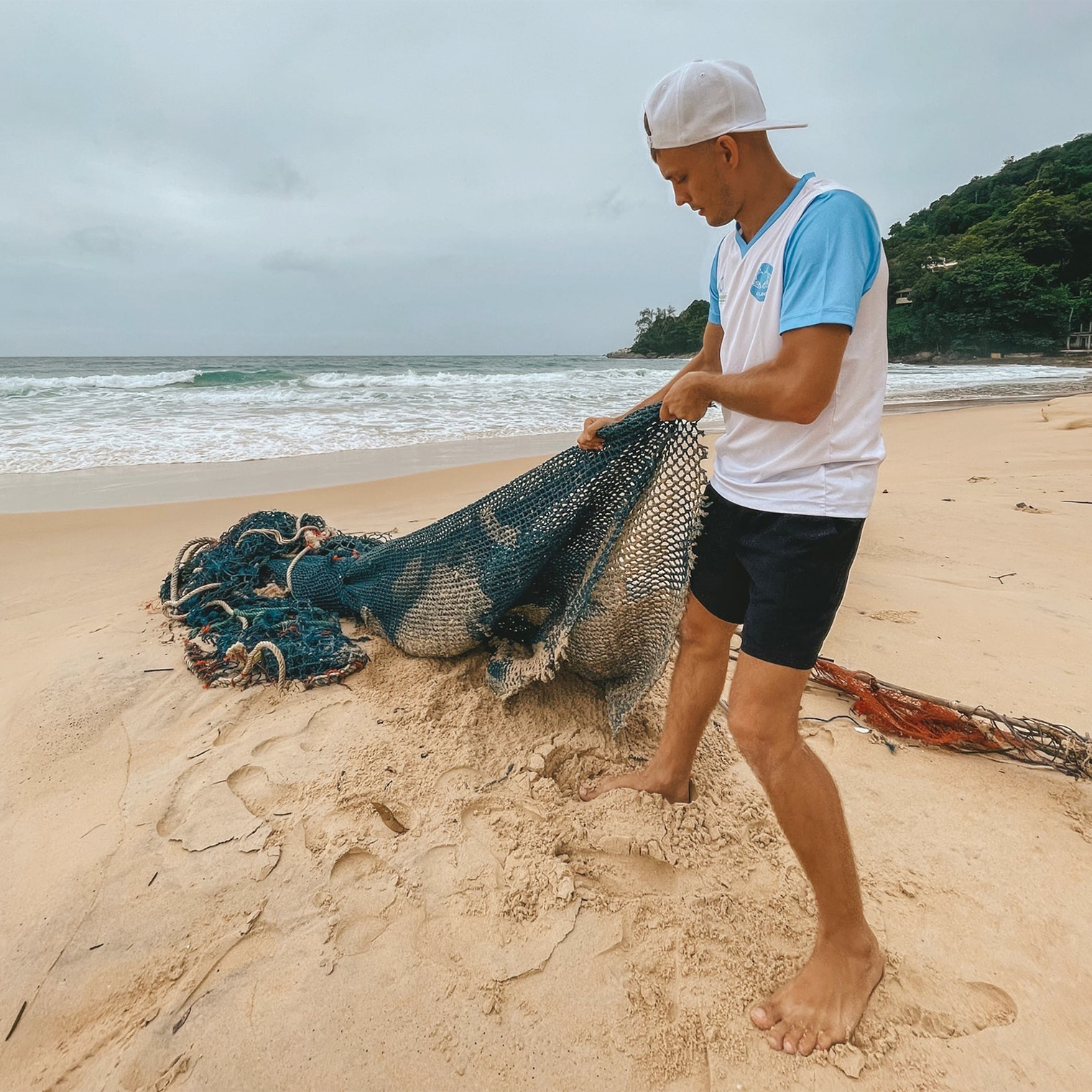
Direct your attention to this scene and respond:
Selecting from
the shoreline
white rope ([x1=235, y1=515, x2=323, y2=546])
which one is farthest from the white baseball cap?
the shoreline

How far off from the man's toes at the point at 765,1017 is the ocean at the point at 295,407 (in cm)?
842

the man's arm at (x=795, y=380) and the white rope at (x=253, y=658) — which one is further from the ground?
the man's arm at (x=795, y=380)

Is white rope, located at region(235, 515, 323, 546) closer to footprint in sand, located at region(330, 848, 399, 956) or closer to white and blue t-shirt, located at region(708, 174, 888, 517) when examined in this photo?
footprint in sand, located at region(330, 848, 399, 956)

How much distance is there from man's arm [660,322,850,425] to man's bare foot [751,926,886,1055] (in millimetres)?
1194

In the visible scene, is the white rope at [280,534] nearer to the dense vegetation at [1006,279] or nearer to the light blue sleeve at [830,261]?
the light blue sleeve at [830,261]

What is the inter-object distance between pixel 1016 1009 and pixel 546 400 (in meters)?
15.2

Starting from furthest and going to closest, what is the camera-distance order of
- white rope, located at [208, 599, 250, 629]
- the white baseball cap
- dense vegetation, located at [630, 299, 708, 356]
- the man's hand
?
1. dense vegetation, located at [630, 299, 708, 356]
2. white rope, located at [208, 599, 250, 629]
3. the man's hand
4. the white baseball cap

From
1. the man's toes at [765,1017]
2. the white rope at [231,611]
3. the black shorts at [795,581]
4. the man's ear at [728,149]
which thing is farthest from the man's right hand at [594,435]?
the white rope at [231,611]

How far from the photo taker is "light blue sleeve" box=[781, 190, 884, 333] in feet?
3.72

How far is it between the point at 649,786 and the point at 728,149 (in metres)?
1.71

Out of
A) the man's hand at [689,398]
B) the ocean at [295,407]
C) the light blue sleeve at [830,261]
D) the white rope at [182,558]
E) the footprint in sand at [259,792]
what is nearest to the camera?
the light blue sleeve at [830,261]

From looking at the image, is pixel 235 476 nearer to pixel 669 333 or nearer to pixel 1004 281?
pixel 1004 281

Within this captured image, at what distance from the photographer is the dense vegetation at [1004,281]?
33.3m

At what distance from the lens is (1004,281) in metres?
33.7
